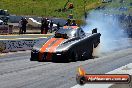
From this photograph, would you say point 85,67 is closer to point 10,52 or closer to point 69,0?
point 10,52

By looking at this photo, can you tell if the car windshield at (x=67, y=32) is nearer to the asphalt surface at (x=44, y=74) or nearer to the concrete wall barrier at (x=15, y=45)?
the asphalt surface at (x=44, y=74)

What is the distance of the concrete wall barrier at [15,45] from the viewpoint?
76.3 ft

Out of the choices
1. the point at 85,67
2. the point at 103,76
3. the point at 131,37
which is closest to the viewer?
the point at 103,76

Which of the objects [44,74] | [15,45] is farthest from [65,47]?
[15,45]

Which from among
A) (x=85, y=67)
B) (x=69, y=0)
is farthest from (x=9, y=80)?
(x=69, y=0)

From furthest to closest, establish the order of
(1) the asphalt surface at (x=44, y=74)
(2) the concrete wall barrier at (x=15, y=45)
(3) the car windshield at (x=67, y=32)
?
(2) the concrete wall barrier at (x=15, y=45)
(3) the car windshield at (x=67, y=32)
(1) the asphalt surface at (x=44, y=74)

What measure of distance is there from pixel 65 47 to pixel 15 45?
876 centimetres

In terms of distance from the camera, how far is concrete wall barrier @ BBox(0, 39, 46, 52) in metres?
23.3

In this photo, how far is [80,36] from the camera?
1770cm

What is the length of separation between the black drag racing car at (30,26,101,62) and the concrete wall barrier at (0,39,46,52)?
631 cm

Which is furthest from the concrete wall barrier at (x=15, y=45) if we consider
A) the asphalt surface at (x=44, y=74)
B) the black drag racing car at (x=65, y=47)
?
the asphalt surface at (x=44, y=74)

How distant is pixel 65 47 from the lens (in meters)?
16.1

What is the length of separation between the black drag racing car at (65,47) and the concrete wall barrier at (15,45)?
631 centimetres

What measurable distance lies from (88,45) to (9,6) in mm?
57553
